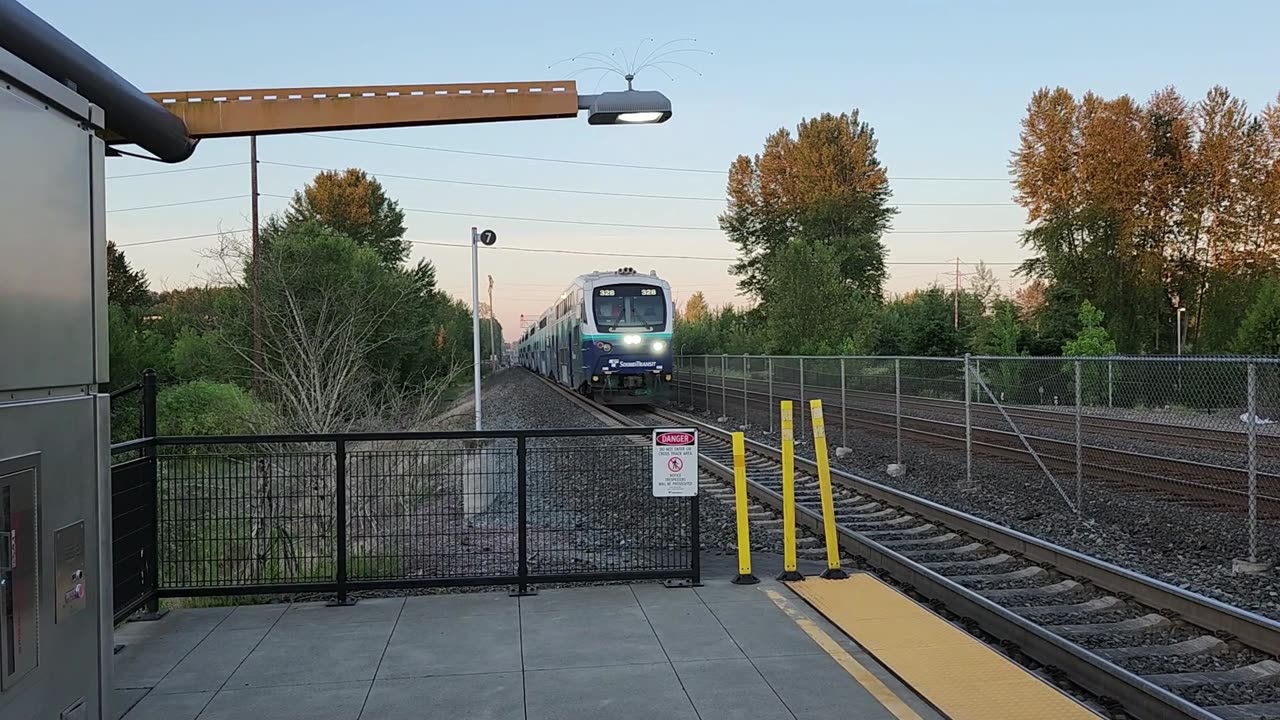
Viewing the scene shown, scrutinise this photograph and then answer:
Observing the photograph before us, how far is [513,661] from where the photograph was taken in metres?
5.47

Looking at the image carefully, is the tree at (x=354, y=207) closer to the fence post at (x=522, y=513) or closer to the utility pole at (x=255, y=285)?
the utility pole at (x=255, y=285)

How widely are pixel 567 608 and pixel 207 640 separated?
2339 mm

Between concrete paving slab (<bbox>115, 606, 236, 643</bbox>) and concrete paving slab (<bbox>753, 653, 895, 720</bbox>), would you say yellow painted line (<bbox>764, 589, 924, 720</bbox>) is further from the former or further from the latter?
concrete paving slab (<bbox>115, 606, 236, 643</bbox>)

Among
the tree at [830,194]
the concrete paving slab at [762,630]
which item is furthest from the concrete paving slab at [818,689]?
the tree at [830,194]

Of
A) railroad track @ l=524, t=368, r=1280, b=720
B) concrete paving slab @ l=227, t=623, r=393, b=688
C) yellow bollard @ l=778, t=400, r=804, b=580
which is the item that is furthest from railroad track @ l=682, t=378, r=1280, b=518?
concrete paving slab @ l=227, t=623, r=393, b=688

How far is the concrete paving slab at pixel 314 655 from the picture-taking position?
5.26 meters

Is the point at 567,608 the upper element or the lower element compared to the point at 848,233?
lower

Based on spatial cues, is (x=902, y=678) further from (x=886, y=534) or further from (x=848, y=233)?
(x=848, y=233)

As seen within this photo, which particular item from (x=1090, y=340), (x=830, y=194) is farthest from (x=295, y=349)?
(x=830, y=194)

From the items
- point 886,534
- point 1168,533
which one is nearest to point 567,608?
point 886,534

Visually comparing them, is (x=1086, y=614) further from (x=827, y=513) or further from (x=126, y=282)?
(x=126, y=282)

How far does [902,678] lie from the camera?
16.8 ft

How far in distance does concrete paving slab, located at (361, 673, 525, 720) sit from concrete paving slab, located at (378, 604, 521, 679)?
0.11 m

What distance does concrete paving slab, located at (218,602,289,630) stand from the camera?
624 cm
